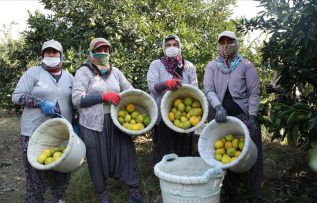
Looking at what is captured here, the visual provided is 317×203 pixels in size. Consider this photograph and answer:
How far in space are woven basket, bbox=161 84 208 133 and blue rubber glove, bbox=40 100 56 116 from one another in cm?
92

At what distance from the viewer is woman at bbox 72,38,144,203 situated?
3.35 meters

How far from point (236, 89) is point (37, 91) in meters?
1.71

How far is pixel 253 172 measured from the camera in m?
3.42

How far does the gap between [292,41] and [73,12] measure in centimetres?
293

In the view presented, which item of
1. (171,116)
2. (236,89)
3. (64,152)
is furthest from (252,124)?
(64,152)

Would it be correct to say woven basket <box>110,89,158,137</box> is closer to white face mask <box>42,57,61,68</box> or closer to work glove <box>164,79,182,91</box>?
work glove <box>164,79,182,91</box>

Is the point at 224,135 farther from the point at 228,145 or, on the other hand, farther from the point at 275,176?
the point at 275,176

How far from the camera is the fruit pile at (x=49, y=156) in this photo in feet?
10.4

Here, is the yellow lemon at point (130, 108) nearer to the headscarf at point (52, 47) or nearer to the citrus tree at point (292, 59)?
the headscarf at point (52, 47)

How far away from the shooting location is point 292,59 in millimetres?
2980

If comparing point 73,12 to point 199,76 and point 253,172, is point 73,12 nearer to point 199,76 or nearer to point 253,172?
point 199,76

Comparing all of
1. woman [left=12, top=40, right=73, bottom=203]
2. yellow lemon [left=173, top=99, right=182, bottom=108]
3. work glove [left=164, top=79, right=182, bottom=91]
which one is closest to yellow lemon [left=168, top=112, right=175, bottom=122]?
yellow lemon [left=173, top=99, right=182, bottom=108]

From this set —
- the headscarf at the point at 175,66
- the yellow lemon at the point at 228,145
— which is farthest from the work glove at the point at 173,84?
the yellow lemon at the point at 228,145

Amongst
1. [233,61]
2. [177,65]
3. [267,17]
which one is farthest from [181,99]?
[267,17]
